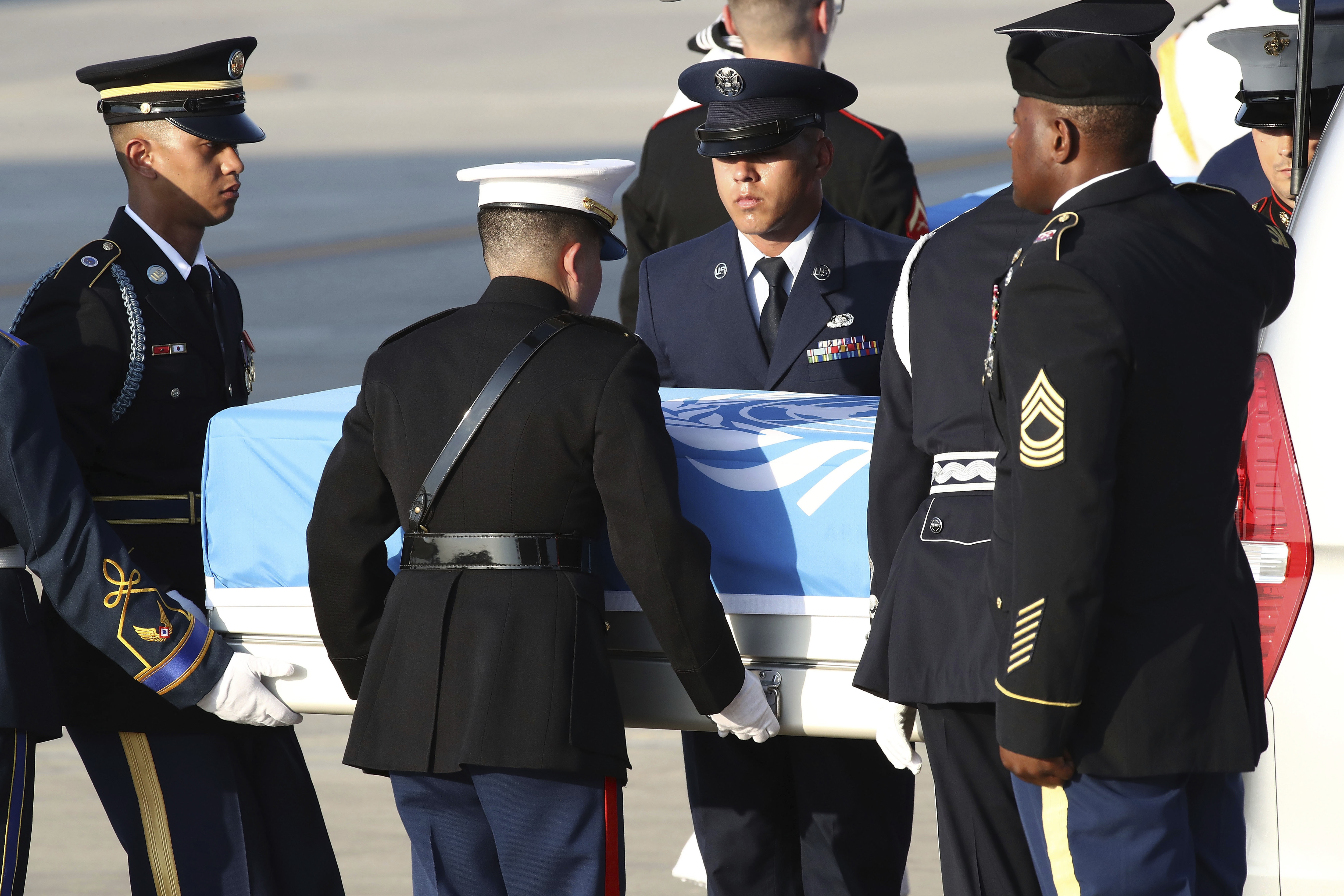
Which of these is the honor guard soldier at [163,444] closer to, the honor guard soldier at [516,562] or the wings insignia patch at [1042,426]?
the honor guard soldier at [516,562]

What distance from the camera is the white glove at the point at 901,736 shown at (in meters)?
2.54

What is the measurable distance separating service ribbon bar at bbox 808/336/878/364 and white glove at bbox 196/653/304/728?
3.78 ft

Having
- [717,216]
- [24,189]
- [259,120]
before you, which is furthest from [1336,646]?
[259,120]

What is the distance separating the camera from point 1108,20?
2502 mm

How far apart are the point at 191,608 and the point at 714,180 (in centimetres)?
180

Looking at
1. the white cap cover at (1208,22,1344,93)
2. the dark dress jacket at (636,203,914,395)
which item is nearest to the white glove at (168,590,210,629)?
the dark dress jacket at (636,203,914,395)

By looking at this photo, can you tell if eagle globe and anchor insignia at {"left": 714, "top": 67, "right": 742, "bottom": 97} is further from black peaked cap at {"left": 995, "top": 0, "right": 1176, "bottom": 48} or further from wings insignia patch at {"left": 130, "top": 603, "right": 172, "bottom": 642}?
wings insignia patch at {"left": 130, "top": 603, "right": 172, "bottom": 642}

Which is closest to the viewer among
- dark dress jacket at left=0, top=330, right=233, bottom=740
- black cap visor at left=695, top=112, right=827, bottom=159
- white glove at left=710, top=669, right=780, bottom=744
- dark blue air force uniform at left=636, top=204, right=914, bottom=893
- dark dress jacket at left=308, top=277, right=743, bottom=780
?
dark dress jacket at left=308, top=277, right=743, bottom=780

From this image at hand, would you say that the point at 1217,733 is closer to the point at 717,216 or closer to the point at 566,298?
the point at 566,298

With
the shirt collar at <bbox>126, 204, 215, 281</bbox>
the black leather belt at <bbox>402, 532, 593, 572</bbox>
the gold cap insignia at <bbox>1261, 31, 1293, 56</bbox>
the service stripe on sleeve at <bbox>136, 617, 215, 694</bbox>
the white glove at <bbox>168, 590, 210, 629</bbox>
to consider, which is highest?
the gold cap insignia at <bbox>1261, 31, 1293, 56</bbox>

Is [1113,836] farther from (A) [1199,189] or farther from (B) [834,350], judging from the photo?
(B) [834,350]

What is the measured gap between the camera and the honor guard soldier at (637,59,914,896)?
310 cm

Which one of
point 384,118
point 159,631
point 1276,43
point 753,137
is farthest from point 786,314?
point 384,118

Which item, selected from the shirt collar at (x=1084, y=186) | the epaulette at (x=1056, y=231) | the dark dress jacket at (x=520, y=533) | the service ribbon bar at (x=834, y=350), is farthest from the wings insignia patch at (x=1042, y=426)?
the service ribbon bar at (x=834, y=350)
